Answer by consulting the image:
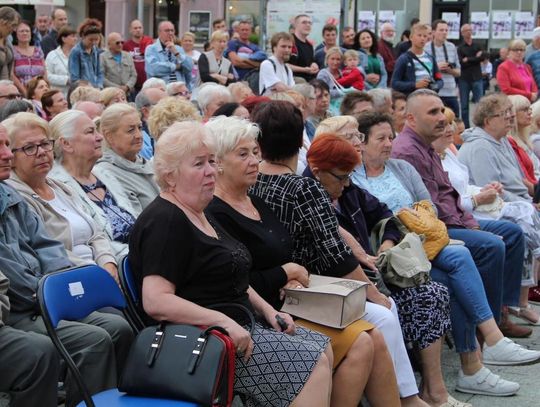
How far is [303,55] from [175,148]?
873cm

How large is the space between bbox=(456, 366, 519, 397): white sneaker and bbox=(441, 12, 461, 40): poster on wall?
16.7 m

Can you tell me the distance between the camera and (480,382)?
16.8ft

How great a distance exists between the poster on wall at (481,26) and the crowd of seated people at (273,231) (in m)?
14.2

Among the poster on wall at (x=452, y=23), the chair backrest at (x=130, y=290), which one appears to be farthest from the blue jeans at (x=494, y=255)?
the poster on wall at (x=452, y=23)

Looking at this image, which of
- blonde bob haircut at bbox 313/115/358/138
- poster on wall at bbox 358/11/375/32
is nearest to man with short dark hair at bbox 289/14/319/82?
blonde bob haircut at bbox 313/115/358/138

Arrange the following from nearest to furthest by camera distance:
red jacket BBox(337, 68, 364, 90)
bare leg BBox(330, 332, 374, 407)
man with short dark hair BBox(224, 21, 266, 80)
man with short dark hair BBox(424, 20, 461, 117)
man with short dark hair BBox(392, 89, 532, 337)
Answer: bare leg BBox(330, 332, 374, 407) < man with short dark hair BBox(392, 89, 532, 337) < red jacket BBox(337, 68, 364, 90) < man with short dark hair BBox(224, 21, 266, 80) < man with short dark hair BBox(424, 20, 461, 117)

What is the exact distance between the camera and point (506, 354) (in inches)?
216

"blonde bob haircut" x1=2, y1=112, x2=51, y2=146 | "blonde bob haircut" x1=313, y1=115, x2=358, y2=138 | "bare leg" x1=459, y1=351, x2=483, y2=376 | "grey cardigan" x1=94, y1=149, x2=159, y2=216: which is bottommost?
"bare leg" x1=459, y1=351, x2=483, y2=376

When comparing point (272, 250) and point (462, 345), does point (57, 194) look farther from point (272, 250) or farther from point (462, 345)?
point (462, 345)

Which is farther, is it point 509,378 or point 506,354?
point 506,354

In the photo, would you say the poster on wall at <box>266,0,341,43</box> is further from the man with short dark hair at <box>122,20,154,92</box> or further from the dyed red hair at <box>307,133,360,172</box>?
the dyed red hair at <box>307,133,360,172</box>

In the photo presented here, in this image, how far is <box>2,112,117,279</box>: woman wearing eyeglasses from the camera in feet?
14.5

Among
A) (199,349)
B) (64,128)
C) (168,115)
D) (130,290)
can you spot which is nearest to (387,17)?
(168,115)

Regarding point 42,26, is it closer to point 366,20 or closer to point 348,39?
point 348,39
